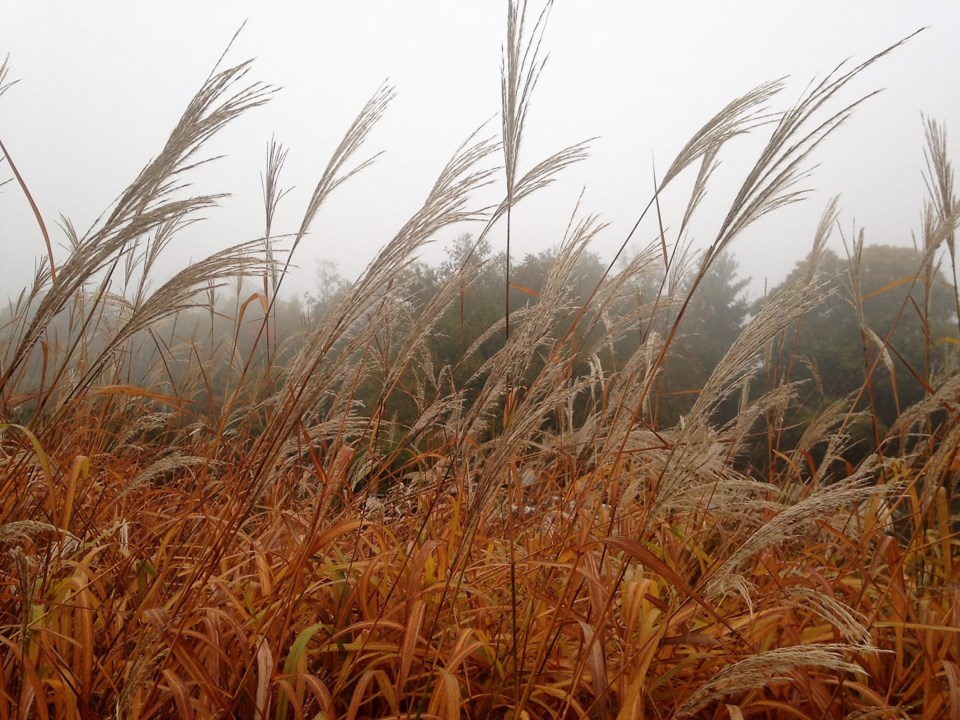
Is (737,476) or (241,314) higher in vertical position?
(241,314)

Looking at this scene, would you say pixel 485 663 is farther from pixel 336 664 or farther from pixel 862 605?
pixel 862 605

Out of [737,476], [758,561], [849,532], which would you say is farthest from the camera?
[737,476]

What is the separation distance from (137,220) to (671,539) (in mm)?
1973

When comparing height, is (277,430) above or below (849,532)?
above

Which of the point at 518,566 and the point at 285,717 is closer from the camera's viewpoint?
the point at 285,717

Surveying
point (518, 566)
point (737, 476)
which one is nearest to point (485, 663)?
point (518, 566)

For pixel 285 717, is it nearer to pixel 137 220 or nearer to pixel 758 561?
pixel 137 220

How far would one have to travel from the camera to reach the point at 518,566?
1751 millimetres

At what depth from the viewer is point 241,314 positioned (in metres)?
2.14

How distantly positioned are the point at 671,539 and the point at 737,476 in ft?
3.26

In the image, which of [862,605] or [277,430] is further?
[862,605]

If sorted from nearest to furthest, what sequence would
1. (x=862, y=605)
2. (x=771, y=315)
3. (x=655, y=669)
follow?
(x=771, y=315) → (x=655, y=669) → (x=862, y=605)

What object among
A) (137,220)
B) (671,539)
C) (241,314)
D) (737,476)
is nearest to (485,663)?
(671,539)

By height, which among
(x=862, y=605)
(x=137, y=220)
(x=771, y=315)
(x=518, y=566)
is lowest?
(x=862, y=605)
